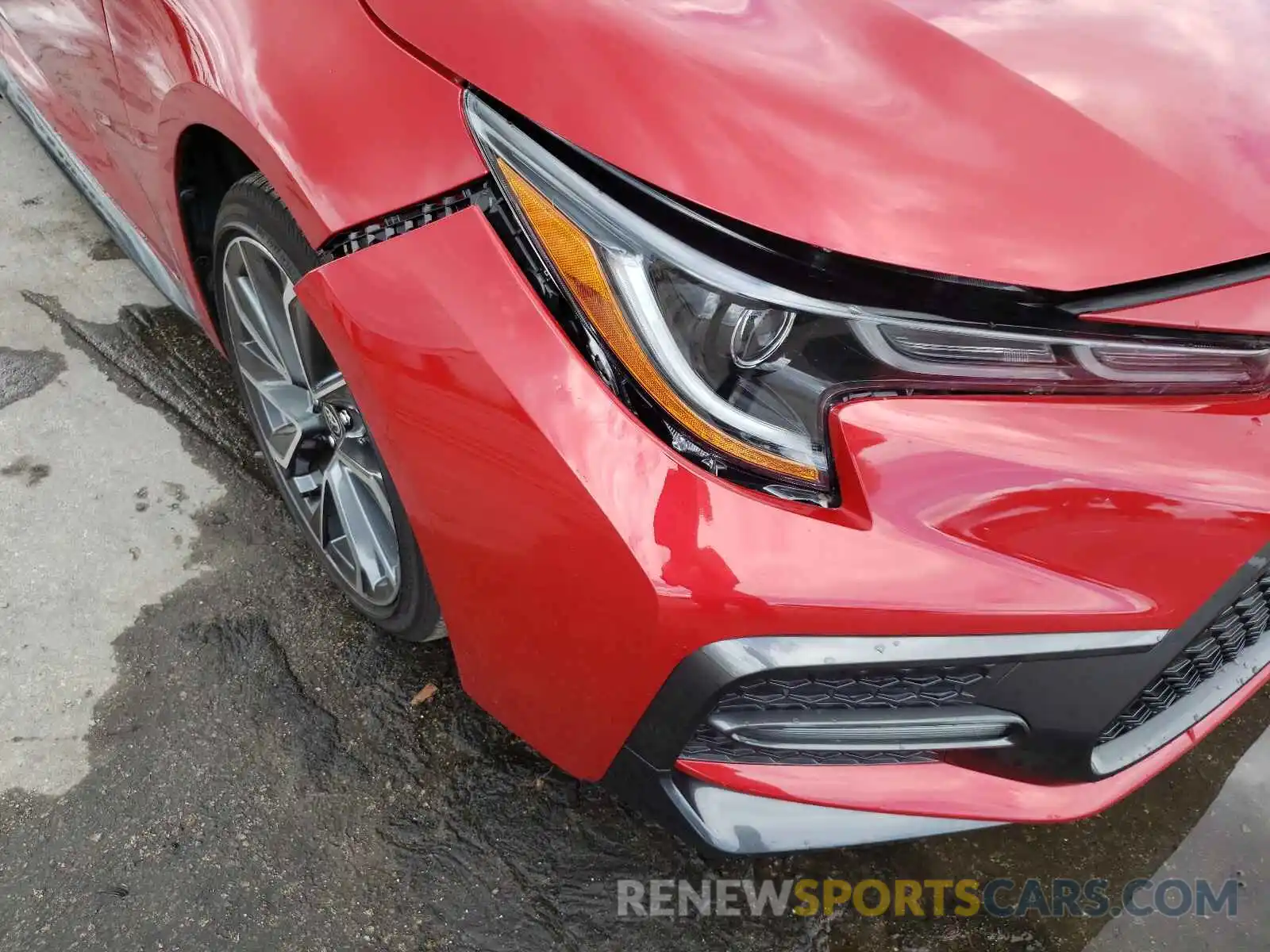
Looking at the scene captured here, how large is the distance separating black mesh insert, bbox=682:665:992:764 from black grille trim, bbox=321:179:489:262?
675 mm

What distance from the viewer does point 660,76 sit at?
105 cm

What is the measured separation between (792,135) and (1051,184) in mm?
295

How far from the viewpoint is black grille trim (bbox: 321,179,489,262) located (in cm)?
113

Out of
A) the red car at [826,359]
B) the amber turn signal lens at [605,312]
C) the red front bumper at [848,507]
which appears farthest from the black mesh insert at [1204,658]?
the amber turn signal lens at [605,312]

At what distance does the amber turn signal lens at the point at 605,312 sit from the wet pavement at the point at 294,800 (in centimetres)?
71

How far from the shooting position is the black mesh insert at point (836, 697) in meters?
1.07

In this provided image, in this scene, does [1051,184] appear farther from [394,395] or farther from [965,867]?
[965,867]

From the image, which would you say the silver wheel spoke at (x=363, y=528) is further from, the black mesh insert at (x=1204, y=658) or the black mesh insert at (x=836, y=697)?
the black mesh insert at (x=1204, y=658)

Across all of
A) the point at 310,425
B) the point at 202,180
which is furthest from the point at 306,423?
the point at 202,180

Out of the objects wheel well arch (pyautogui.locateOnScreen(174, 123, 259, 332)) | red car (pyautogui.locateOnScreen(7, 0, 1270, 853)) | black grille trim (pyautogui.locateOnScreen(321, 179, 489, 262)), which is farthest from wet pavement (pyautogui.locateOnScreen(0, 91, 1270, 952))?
black grille trim (pyautogui.locateOnScreen(321, 179, 489, 262))

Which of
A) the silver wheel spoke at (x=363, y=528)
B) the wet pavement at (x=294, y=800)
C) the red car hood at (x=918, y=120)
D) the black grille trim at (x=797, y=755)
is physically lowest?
the wet pavement at (x=294, y=800)

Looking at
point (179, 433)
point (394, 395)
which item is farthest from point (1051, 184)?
point (179, 433)

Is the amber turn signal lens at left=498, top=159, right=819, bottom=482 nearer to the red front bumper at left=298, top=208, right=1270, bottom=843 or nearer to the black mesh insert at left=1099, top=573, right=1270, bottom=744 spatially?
the red front bumper at left=298, top=208, right=1270, bottom=843

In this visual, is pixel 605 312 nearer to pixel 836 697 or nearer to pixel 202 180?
pixel 836 697
